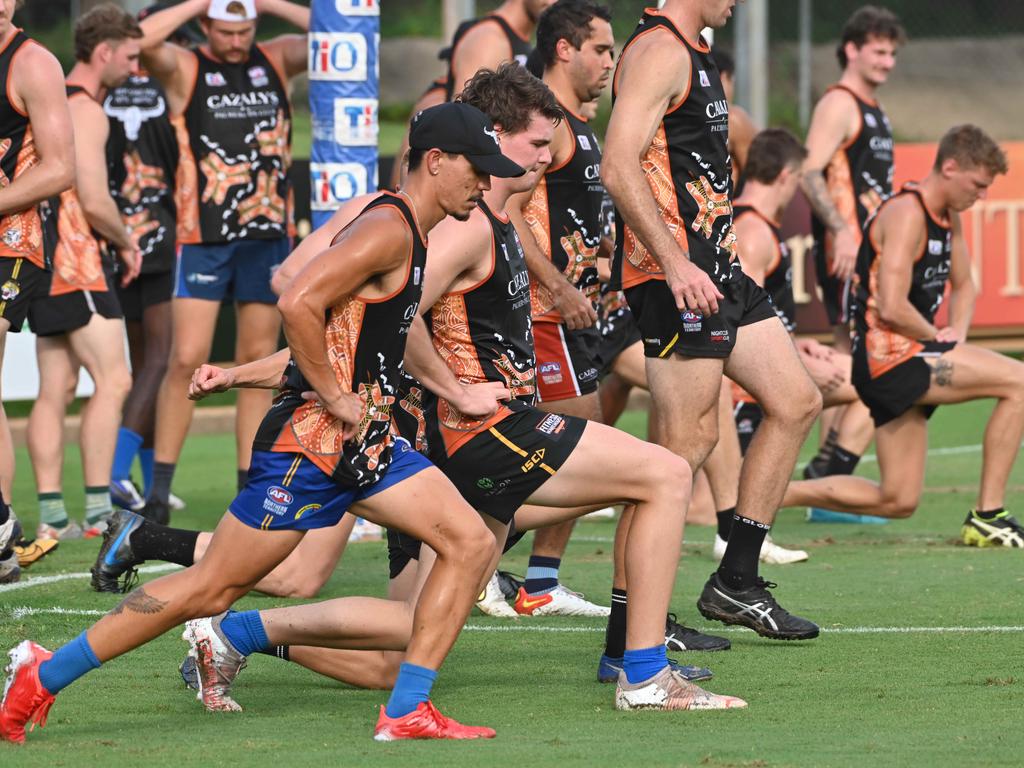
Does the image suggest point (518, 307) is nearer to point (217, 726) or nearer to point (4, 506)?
point (217, 726)

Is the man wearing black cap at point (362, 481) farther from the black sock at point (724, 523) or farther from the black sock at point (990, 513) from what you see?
the black sock at point (990, 513)

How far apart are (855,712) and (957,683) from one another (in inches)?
22.9

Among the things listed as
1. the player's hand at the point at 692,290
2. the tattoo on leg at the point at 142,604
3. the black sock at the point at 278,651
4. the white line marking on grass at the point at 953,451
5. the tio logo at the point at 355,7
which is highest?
the tio logo at the point at 355,7

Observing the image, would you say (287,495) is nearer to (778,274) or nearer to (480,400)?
(480,400)

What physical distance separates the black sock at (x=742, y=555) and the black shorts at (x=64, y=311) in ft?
14.4

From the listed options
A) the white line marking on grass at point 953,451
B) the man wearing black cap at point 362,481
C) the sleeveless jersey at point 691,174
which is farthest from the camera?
the white line marking on grass at point 953,451

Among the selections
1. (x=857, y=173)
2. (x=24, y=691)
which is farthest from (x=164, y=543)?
(x=857, y=173)

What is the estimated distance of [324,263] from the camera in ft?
16.8

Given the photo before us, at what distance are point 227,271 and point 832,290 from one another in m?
4.35

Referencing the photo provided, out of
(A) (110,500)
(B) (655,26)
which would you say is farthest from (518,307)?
(A) (110,500)

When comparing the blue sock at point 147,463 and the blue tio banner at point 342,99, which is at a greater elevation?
the blue tio banner at point 342,99

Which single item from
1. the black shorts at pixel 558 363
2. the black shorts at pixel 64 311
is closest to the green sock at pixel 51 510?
the black shorts at pixel 64 311

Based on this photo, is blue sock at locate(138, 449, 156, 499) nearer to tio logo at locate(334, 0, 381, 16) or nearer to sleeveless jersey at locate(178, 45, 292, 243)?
sleeveless jersey at locate(178, 45, 292, 243)

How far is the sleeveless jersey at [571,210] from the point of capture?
7859mm
